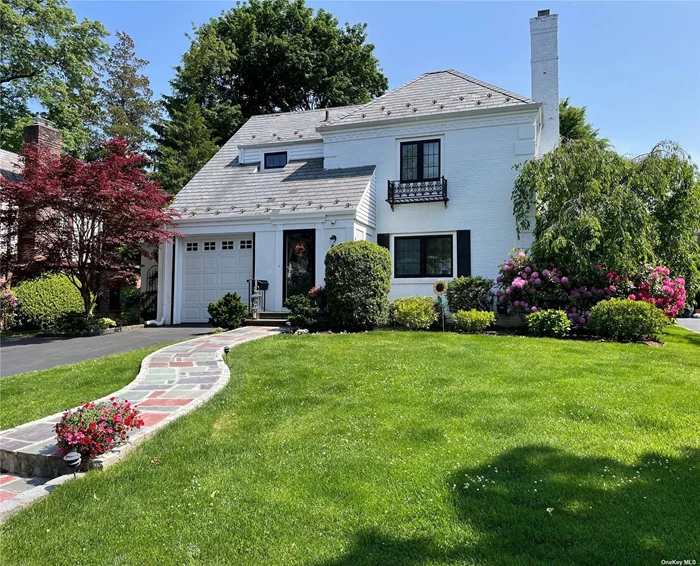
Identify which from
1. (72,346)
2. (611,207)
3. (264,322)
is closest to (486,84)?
(611,207)

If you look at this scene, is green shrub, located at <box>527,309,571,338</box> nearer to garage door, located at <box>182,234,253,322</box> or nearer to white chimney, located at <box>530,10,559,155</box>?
white chimney, located at <box>530,10,559,155</box>

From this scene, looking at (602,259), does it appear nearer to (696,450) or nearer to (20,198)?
(696,450)

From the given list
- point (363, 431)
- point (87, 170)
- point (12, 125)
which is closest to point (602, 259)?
point (363, 431)

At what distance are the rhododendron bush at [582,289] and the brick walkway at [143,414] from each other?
7.05 meters

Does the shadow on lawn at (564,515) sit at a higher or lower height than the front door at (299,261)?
lower

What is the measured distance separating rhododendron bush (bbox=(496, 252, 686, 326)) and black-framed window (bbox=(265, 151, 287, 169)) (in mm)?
9060

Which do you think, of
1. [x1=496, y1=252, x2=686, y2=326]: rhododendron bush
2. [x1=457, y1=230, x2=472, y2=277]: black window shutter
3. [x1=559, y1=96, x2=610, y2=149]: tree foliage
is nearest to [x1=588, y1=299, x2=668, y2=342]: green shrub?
[x1=496, y1=252, x2=686, y2=326]: rhododendron bush

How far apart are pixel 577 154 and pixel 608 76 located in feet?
6.11

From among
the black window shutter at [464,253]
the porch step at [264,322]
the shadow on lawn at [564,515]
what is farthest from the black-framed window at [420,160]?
the shadow on lawn at [564,515]

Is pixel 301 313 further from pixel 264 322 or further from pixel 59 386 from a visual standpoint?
pixel 59 386

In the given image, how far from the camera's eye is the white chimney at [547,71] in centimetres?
1465

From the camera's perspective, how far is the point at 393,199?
45.8ft

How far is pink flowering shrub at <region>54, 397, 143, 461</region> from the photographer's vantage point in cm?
384

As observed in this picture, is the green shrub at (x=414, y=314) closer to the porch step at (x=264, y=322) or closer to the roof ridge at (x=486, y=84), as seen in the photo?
the porch step at (x=264, y=322)
